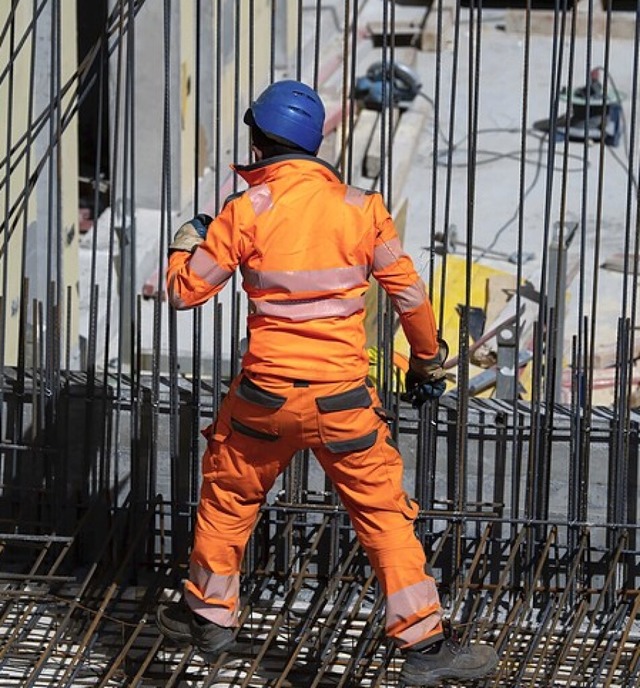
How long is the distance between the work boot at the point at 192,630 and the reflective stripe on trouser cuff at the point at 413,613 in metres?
0.69

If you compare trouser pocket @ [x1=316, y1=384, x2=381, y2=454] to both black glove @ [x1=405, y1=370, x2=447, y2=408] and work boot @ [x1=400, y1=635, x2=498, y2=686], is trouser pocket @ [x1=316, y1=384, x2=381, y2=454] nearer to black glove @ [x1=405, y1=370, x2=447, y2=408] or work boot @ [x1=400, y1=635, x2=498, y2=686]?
black glove @ [x1=405, y1=370, x2=447, y2=408]

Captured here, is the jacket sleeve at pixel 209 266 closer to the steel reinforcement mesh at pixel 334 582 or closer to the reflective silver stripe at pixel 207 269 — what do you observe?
the reflective silver stripe at pixel 207 269

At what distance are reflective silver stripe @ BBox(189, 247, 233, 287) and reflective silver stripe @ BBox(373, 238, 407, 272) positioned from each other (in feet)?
1.87

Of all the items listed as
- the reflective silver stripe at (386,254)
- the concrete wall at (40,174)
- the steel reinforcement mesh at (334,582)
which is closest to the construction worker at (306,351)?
the reflective silver stripe at (386,254)

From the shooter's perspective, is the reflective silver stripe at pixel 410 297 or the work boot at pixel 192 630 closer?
the reflective silver stripe at pixel 410 297

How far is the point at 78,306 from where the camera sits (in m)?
14.2

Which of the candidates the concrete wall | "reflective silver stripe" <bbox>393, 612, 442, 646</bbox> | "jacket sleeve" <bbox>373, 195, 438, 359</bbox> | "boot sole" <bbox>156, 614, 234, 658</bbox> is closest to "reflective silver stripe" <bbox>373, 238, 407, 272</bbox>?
"jacket sleeve" <bbox>373, 195, 438, 359</bbox>

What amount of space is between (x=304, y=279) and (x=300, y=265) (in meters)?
0.06

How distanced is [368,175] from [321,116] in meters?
12.1

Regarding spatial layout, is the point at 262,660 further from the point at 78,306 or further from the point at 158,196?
the point at 158,196

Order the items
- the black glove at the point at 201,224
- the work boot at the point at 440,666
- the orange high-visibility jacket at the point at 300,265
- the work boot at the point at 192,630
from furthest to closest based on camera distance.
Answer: the work boot at the point at 192,630 → the work boot at the point at 440,666 → the black glove at the point at 201,224 → the orange high-visibility jacket at the point at 300,265

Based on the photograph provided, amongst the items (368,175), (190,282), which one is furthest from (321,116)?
(368,175)

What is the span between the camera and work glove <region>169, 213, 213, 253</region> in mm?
6398

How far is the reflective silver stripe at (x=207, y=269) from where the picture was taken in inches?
247
